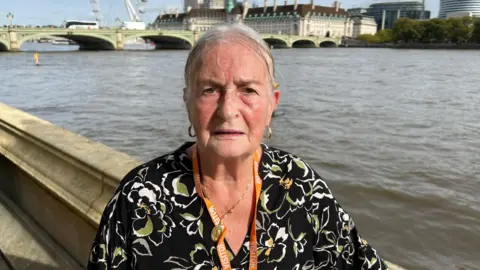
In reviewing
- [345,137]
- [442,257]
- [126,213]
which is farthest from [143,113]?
[126,213]

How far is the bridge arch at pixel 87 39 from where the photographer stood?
1795 inches

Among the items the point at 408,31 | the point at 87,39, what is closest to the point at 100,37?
the point at 87,39

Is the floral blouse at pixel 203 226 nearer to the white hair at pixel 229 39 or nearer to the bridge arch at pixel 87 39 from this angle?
the white hair at pixel 229 39

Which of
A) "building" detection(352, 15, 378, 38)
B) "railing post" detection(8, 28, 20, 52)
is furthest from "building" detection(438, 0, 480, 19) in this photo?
"railing post" detection(8, 28, 20, 52)

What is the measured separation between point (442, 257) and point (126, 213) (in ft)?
13.2

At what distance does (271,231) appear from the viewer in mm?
1182

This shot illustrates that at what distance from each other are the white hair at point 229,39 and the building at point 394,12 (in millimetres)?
144055

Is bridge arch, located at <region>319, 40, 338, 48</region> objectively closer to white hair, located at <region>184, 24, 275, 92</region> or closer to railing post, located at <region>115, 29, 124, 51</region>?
railing post, located at <region>115, 29, 124, 51</region>

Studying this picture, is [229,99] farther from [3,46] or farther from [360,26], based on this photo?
[360,26]

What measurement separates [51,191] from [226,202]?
112 centimetres

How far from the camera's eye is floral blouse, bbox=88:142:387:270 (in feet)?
3.72

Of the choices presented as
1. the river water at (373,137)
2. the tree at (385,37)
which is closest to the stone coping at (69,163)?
the river water at (373,137)

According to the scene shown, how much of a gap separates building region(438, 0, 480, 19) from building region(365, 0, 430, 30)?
26.2 ft

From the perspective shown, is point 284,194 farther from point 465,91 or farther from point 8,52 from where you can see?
point 8,52
